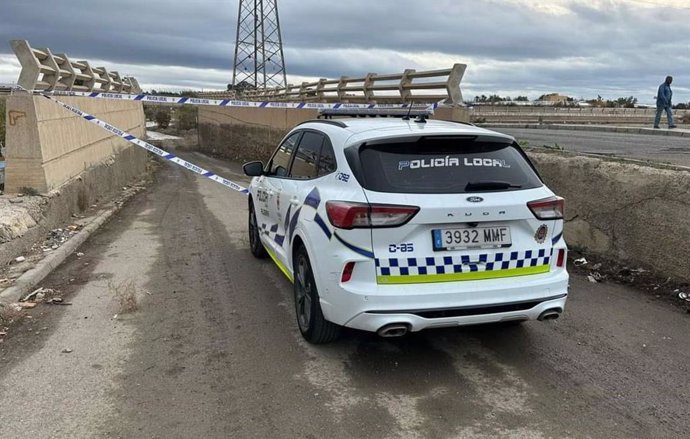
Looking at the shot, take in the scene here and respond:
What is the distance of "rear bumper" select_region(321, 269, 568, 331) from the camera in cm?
362

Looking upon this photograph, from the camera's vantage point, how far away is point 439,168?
12.8ft

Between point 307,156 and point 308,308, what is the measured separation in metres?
1.39

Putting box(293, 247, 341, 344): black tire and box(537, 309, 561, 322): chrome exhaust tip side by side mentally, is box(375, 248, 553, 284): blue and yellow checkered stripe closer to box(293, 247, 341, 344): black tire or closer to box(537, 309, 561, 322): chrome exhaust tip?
box(537, 309, 561, 322): chrome exhaust tip

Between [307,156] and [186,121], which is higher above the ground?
[307,156]


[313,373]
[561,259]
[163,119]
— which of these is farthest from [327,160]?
[163,119]

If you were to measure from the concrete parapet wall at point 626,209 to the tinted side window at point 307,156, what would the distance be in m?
3.56

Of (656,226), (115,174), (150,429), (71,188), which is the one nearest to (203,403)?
(150,429)

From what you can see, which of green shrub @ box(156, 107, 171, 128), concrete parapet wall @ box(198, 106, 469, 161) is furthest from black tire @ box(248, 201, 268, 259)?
green shrub @ box(156, 107, 171, 128)

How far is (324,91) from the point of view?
766 inches

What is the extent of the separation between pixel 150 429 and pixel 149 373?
767mm

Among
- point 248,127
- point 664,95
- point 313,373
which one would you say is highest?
point 664,95

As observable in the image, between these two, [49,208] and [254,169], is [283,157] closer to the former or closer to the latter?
[254,169]

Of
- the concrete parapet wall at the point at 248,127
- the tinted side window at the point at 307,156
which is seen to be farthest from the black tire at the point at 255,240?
the concrete parapet wall at the point at 248,127

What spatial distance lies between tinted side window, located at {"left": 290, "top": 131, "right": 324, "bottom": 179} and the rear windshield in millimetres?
768
